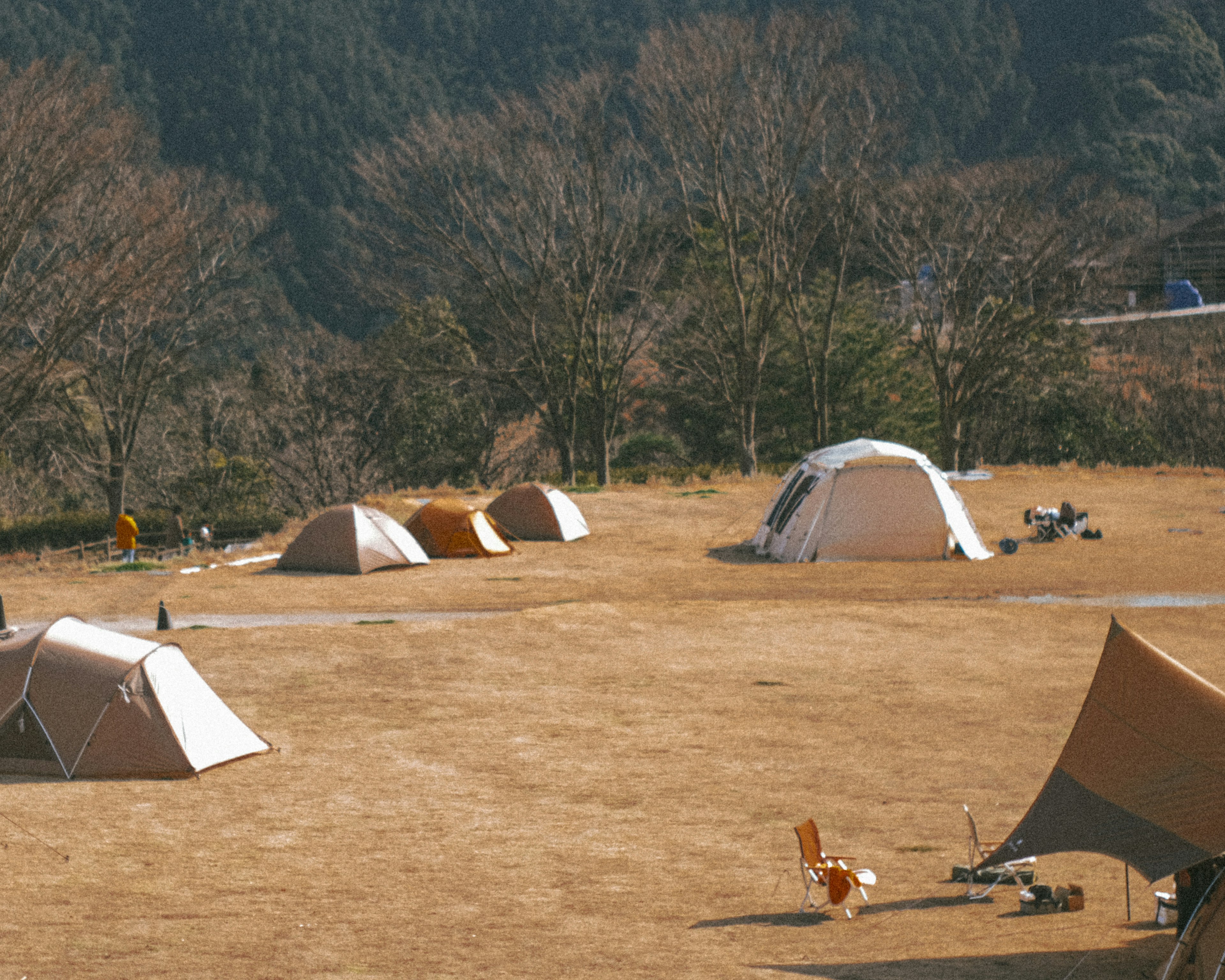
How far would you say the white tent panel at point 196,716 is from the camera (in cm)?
1379

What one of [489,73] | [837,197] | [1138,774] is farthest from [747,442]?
[489,73]

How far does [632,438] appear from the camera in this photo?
61719 mm

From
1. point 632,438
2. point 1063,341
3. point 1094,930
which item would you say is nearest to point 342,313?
point 632,438

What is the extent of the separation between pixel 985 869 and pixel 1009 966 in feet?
5.50

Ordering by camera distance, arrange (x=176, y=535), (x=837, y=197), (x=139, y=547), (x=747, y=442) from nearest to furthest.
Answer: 1. (x=176, y=535)
2. (x=139, y=547)
3. (x=837, y=197)
4. (x=747, y=442)

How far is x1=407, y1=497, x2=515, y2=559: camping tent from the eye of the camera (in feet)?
101

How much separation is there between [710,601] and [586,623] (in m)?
3.21

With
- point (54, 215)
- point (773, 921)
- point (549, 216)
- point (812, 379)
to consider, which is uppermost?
point (549, 216)

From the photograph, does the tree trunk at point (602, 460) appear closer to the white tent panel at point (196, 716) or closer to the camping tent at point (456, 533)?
the camping tent at point (456, 533)

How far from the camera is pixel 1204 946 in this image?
7.57 metres

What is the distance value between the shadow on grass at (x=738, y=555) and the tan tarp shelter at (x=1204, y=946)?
839 inches

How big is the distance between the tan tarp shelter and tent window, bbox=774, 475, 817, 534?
21.8 m

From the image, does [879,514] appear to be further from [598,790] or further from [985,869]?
[985,869]

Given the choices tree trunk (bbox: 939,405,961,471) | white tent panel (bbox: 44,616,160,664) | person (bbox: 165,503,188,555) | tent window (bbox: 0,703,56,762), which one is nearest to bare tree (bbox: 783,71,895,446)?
tree trunk (bbox: 939,405,961,471)
